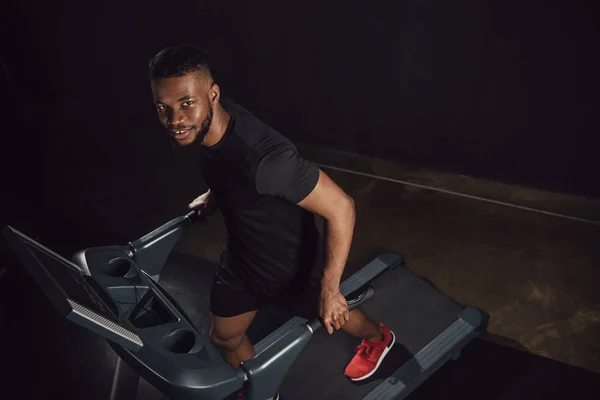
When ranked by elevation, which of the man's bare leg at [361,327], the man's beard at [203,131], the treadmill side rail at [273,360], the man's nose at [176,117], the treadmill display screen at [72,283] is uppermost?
the man's nose at [176,117]

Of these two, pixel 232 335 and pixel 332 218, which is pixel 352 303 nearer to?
pixel 232 335

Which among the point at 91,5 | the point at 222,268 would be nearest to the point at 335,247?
the point at 222,268

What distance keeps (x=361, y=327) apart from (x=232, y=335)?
1.61 ft

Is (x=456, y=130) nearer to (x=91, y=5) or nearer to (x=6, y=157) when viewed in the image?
(x=91, y=5)

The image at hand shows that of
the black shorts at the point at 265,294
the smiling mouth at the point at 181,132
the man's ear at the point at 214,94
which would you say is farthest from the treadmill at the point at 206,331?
the man's ear at the point at 214,94

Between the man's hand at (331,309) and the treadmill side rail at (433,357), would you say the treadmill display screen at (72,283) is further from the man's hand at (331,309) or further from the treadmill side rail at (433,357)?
the treadmill side rail at (433,357)

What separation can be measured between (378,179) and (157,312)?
6.23 feet

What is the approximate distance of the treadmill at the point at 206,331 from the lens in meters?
1.48

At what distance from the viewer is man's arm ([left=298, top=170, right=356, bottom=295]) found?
154 centimetres

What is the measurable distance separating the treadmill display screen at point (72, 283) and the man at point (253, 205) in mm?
461

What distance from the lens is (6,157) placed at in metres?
3.72

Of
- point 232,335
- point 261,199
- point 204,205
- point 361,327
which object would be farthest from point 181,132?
point 361,327

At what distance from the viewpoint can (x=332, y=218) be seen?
1.57 m

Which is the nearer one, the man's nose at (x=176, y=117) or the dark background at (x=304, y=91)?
the man's nose at (x=176, y=117)
